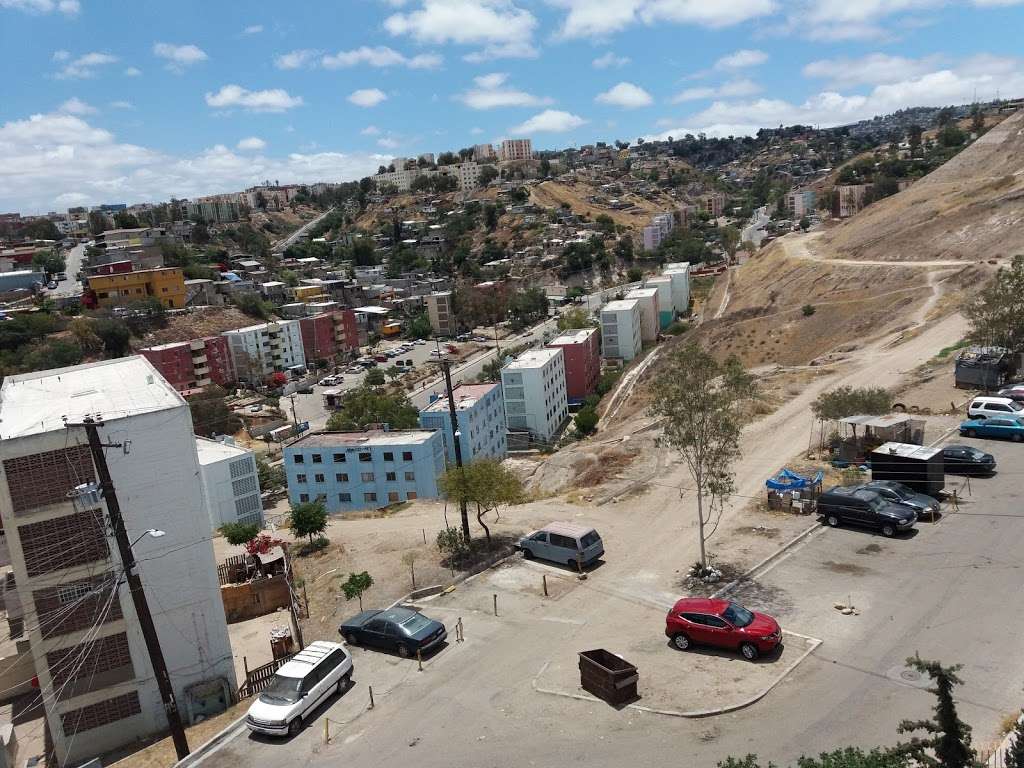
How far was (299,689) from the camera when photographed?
12.7 m

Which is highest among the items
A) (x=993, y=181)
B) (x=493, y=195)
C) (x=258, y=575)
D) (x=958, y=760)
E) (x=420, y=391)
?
(x=493, y=195)

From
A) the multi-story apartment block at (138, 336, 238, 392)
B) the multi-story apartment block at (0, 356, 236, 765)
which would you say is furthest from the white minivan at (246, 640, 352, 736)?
the multi-story apartment block at (138, 336, 238, 392)

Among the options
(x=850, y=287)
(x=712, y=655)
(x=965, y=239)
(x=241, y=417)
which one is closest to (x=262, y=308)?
(x=241, y=417)

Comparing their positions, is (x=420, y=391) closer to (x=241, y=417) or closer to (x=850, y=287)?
(x=241, y=417)

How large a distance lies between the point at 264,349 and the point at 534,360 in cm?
4415

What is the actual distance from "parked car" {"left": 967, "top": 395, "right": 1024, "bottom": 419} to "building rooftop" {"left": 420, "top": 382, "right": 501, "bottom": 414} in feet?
91.2

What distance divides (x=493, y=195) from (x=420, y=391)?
10816cm

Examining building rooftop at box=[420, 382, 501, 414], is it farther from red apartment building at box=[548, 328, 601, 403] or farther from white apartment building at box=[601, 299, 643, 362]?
white apartment building at box=[601, 299, 643, 362]

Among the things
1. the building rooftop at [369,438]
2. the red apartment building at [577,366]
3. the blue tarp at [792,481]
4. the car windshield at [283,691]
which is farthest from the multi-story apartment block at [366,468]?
the red apartment building at [577,366]

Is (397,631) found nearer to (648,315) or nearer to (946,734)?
(946,734)

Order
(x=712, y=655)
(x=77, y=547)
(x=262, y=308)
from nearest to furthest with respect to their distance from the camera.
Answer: (x=712, y=655) < (x=77, y=547) < (x=262, y=308)

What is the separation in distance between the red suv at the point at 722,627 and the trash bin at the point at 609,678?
5.26 ft

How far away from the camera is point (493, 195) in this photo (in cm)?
17725

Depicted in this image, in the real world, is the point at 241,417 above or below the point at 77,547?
below
